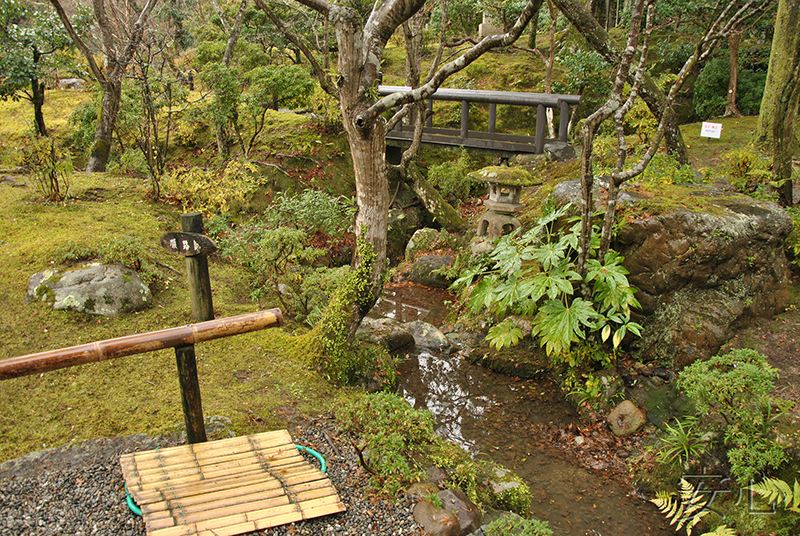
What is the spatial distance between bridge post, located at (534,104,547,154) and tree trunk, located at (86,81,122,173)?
802 cm

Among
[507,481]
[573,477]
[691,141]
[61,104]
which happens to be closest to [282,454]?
[507,481]

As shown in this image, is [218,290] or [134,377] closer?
[134,377]

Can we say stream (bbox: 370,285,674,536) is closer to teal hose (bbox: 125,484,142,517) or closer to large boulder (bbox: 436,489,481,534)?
large boulder (bbox: 436,489,481,534)

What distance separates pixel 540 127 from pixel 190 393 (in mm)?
7714

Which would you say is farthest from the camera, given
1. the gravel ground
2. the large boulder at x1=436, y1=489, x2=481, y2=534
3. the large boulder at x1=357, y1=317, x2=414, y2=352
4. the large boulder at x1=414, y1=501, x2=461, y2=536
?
the large boulder at x1=357, y1=317, x2=414, y2=352

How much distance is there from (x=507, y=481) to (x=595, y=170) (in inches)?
178

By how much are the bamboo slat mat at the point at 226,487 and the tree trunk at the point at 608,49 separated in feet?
22.0

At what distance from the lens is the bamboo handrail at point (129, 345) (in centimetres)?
280

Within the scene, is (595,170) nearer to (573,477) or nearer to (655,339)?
(655,339)

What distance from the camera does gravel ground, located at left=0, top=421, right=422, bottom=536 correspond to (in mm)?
2906

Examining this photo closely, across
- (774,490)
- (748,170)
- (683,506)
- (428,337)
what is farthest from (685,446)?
(748,170)

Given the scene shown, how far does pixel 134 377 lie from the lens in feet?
15.1

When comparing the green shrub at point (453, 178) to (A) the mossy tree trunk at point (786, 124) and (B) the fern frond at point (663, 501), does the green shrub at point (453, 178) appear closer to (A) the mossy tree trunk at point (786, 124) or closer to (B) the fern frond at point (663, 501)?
(A) the mossy tree trunk at point (786, 124)


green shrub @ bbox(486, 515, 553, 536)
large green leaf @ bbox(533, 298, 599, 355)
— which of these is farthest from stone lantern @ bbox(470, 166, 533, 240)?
green shrub @ bbox(486, 515, 553, 536)
